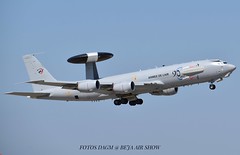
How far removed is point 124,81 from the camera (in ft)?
217

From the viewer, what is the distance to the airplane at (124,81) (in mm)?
61625

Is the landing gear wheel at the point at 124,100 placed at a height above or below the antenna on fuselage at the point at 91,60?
below

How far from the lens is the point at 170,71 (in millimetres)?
62656

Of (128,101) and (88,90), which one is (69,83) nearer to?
(88,90)

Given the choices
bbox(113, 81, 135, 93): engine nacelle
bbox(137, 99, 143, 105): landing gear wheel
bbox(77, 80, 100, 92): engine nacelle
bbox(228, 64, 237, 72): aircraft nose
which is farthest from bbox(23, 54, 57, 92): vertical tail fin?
bbox(228, 64, 237, 72): aircraft nose

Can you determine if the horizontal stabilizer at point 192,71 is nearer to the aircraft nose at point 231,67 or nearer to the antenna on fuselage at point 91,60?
the aircraft nose at point 231,67

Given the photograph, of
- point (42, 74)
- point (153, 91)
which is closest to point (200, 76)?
point (153, 91)

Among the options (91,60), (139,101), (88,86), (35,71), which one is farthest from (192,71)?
(35,71)

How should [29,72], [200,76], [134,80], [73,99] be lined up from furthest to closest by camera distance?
1. [29,72]
2. [73,99]
3. [134,80]
4. [200,76]

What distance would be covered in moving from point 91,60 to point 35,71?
9.17m

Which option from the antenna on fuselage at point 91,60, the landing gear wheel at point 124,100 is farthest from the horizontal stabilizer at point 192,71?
the antenna on fuselage at point 91,60

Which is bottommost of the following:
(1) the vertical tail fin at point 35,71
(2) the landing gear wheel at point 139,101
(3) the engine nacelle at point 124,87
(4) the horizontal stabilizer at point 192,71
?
(2) the landing gear wheel at point 139,101

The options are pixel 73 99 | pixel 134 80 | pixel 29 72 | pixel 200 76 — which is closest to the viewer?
pixel 200 76

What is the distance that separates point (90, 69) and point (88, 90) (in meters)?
6.94
